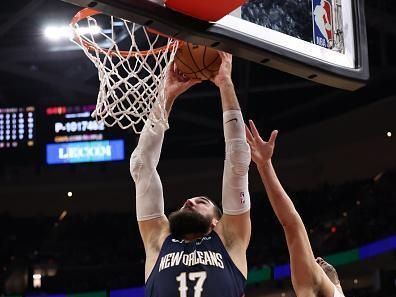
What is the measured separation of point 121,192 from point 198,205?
8688 millimetres

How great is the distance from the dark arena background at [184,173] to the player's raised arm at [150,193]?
6.39 metres

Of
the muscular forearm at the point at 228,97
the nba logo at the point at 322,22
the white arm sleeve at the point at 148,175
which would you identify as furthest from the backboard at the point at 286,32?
the white arm sleeve at the point at 148,175

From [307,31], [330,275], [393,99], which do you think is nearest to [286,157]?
[393,99]

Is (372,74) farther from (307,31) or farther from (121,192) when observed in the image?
(307,31)

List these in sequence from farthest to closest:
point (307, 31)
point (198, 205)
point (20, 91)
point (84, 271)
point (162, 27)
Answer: point (84, 271) < point (20, 91) < point (307, 31) < point (198, 205) < point (162, 27)

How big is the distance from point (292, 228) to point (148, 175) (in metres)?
0.67

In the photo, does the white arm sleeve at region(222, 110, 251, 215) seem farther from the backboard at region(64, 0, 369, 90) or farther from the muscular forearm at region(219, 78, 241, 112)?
Answer: the backboard at region(64, 0, 369, 90)

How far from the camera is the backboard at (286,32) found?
2.36 m

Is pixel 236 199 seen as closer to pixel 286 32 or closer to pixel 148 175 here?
pixel 148 175

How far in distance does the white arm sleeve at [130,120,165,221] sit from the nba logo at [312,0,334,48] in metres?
0.71

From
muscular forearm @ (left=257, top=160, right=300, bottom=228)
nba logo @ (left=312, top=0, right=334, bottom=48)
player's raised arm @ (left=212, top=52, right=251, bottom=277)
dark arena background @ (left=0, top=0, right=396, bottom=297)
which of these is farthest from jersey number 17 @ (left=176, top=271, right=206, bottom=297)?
dark arena background @ (left=0, top=0, right=396, bottom=297)

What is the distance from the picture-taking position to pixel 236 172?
260cm

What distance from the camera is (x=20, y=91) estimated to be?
391 inches

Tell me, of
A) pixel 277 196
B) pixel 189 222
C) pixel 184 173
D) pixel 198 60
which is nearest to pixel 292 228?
pixel 277 196
